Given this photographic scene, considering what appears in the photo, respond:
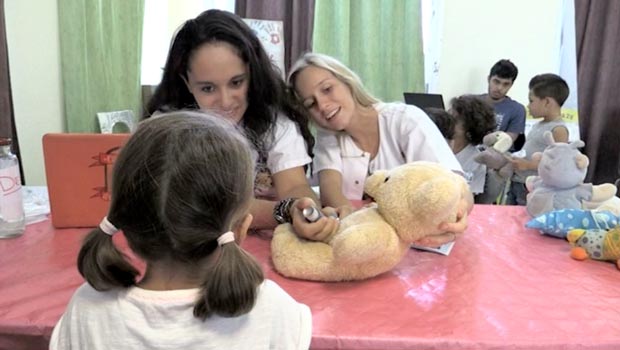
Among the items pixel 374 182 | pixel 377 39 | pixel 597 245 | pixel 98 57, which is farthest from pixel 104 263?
pixel 377 39

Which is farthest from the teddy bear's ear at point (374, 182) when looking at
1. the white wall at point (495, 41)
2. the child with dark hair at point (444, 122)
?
the white wall at point (495, 41)

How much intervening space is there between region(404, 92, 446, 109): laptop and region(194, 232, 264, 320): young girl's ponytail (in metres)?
2.25

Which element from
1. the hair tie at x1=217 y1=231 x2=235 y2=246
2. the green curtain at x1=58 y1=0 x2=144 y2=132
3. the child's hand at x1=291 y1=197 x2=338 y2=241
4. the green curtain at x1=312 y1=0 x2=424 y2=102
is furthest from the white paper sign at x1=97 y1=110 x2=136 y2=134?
the hair tie at x1=217 y1=231 x2=235 y2=246

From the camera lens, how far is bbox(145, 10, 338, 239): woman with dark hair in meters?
1.08

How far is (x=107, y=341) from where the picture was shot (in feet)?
1.81

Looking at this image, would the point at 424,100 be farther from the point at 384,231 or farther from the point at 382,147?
the point at 384,231

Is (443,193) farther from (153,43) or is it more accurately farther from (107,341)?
(153,43)

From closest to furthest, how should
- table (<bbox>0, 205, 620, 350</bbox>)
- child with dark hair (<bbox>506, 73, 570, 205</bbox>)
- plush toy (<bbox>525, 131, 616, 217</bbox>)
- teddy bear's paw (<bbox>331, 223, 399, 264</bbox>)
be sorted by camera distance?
table (<bbox>0, 205, 620, 350</bbox>), teddy bear's paw (<bbox>331, 223, 399, 264</bbox>), plush toy (<bbox>525, 131, 616, 217</bbox>), child with dark hair (<bbox>506, 73, 570, 205</bbox>)

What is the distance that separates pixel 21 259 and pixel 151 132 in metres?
0.51

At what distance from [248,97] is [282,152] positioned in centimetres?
16

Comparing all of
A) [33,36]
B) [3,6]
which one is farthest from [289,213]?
[33,36]

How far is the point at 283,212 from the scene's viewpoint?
97 centimetres

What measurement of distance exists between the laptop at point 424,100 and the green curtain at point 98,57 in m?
1.48

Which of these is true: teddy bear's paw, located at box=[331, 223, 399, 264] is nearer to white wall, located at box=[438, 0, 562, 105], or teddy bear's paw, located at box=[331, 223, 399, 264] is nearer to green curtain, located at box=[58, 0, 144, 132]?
green curtain, located at box=[58, 0, 144, 132]
